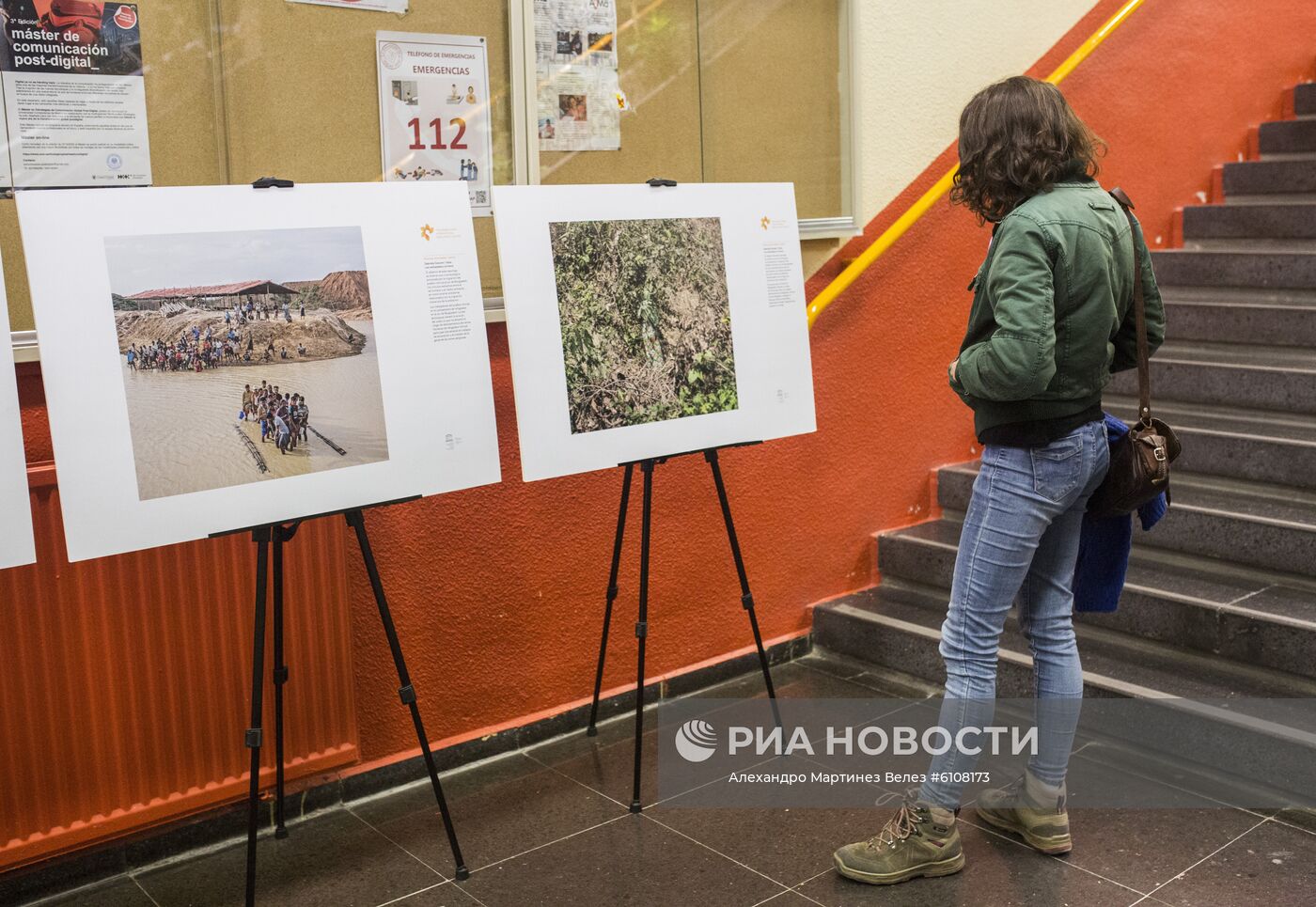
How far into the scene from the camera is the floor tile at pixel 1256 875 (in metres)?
2.42

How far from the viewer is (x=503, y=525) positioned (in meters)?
3.17

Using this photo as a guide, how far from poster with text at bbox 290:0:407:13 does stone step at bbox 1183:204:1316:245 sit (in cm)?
336

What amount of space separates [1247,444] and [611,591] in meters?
2.02

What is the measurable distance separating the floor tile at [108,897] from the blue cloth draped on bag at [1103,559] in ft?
6.87

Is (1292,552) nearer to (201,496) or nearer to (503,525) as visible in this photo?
(503,525)

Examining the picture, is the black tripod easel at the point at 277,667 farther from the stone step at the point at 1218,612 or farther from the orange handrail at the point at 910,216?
the stone step at the point at 1218,612

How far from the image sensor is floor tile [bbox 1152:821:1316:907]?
242 centimetres

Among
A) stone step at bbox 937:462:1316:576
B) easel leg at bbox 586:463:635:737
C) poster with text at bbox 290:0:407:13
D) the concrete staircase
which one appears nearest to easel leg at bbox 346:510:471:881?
easel leg at bbox 586:463:635:737

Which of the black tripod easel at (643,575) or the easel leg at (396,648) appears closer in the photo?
the easel leg at (396,648)

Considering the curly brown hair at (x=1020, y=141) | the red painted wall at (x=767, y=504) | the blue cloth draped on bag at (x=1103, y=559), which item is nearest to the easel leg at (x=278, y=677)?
the red painted wall at (x=767, y=504)

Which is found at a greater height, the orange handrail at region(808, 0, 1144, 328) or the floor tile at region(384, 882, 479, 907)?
the orange handrail at region(808, 0, 1144, 328)

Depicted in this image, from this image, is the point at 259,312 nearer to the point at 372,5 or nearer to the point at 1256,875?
the point at 372,5

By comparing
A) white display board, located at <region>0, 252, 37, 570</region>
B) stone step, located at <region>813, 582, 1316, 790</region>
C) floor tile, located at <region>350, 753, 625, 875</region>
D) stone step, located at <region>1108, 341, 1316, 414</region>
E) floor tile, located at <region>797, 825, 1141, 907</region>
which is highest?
white display board, located at <region>0, 252, 37, 570</region>

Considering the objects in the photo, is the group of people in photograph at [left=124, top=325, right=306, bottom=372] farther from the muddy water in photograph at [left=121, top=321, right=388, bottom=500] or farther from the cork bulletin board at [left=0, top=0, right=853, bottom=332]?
the cork bulletin board at [left=0, top=0, right=853, bottom=332]
